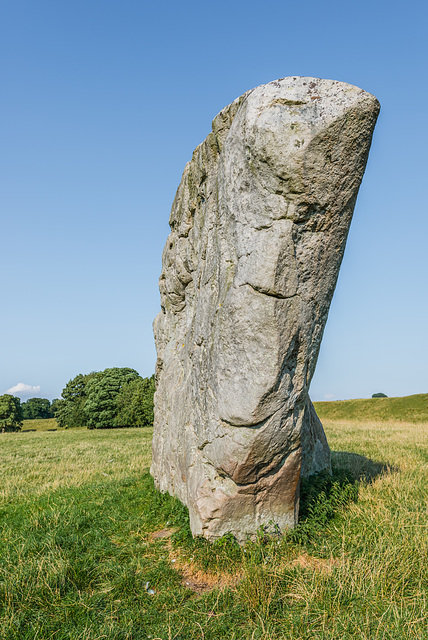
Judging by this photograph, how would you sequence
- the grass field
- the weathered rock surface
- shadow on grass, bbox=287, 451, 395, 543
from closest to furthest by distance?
the grass field
the weathered rock surface
shadow on grass, bbox=287, 451, 395, 543

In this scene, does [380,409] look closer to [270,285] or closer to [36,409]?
[270,285]

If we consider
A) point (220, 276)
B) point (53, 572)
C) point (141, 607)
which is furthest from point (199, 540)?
point (220, 276)

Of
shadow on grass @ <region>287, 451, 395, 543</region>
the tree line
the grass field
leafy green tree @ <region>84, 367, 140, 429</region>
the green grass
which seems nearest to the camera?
the grass field

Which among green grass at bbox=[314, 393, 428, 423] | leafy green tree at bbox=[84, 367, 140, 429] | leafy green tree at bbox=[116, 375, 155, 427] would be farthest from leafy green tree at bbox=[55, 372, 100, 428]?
green grass at bbox=[314, 393, 428, 423]

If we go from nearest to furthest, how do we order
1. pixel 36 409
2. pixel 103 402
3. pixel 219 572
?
1. pixel 219 572
2. pixel 103 402
3. pixel 36 409

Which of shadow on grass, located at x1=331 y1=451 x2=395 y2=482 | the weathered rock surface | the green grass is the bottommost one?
the green grass

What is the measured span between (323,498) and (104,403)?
46.7 metres

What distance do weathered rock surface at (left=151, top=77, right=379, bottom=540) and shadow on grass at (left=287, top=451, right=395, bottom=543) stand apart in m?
0.32

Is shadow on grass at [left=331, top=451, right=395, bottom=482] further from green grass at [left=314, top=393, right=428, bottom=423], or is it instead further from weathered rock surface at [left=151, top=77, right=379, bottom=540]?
green grass at [left=314, top=393, right=428, bottom=423]

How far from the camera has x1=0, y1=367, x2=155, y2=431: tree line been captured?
46.9 metres

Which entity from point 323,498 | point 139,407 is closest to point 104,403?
point 139,407

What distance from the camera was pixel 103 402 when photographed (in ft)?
168

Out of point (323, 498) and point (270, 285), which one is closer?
point (270, 285)

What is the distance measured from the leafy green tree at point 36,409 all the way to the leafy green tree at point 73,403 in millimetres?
43847
